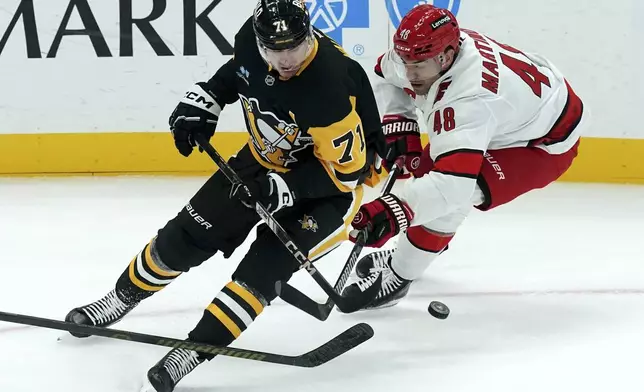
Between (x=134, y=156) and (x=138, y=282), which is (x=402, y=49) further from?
(x=134, y=156)

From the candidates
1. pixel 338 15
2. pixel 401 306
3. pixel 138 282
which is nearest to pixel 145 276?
pixel 138 282

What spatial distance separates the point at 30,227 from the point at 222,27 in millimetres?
1362

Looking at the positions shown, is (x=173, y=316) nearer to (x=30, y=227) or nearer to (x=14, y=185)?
(x=30, y=227)

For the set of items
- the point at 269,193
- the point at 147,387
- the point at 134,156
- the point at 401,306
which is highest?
the point at 269,193

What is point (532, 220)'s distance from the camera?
11.7 ft

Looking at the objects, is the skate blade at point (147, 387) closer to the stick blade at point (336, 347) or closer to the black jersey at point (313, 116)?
the stick blade at point (336, 347)

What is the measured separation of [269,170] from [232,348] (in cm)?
52

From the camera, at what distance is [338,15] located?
12.8ft

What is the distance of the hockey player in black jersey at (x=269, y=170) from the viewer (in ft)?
6.43

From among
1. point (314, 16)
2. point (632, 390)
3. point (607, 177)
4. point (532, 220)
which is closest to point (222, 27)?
point (314, 16)

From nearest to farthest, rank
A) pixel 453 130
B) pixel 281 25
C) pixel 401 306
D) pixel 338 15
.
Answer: pixel 281 25
pixel 453 130
pixel 401 306
pixel 338 15

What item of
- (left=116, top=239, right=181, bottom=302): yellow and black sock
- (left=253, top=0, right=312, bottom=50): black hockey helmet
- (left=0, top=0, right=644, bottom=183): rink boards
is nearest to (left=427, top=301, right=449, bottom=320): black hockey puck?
(left=116, top=239, right=181, bottom=302): yellow and black sock

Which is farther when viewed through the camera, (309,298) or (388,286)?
(388,286)

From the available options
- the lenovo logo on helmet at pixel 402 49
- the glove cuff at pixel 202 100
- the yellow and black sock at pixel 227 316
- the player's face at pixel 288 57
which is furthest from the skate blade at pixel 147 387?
the lenovo logo on helmet at pixel 402 49
